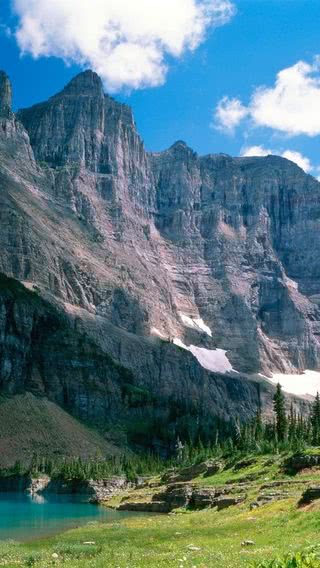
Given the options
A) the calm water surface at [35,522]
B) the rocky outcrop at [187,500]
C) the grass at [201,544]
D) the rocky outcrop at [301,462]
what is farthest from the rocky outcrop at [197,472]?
the grass at [201,544]

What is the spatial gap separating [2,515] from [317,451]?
42.4 metres

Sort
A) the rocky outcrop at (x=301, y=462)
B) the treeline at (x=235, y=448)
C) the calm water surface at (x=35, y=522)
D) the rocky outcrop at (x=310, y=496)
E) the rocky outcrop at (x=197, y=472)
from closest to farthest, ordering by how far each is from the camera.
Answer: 1. the rocky outcrop at (x=310, y=496)
2. the calm water surface at (x=35, y=522)
3. the rocky outcrop at (x=301, y=462)
4. the rocky outcrop at (x=197, y=472)
5. the treeline at (x=235, y=448)

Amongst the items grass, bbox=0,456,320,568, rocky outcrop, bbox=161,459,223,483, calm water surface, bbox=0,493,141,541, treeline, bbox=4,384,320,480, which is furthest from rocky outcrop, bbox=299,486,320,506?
rocky outcrop, bbox=161,459,223,483

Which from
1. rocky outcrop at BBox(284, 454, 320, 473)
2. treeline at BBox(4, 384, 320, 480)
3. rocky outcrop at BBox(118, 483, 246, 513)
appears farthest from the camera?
treeline at BBox(4, 384, 320, 480)

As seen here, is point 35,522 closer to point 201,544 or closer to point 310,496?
point 310,496

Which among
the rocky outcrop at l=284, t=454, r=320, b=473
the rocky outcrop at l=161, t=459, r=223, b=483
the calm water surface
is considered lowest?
the calm water surface

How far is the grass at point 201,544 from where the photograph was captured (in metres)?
28.2

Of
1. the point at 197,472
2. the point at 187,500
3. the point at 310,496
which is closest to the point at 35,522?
the point at 187,500

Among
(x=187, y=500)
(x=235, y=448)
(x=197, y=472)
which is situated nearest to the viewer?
(x=187, y=500)

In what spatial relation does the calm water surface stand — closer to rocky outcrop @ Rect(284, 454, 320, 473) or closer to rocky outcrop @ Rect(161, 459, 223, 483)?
rocky outcrop @ Rect(161, 459, 223, 483)

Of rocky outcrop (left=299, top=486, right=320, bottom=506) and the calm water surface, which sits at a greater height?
rocky outcrop (left=299, top=486, right=320, bottom=506)

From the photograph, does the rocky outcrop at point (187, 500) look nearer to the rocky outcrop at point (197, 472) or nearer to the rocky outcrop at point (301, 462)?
the rocky outcrop at point (301, 462)

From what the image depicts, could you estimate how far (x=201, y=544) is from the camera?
37875 millimetres

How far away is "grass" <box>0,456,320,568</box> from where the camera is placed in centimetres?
2823
